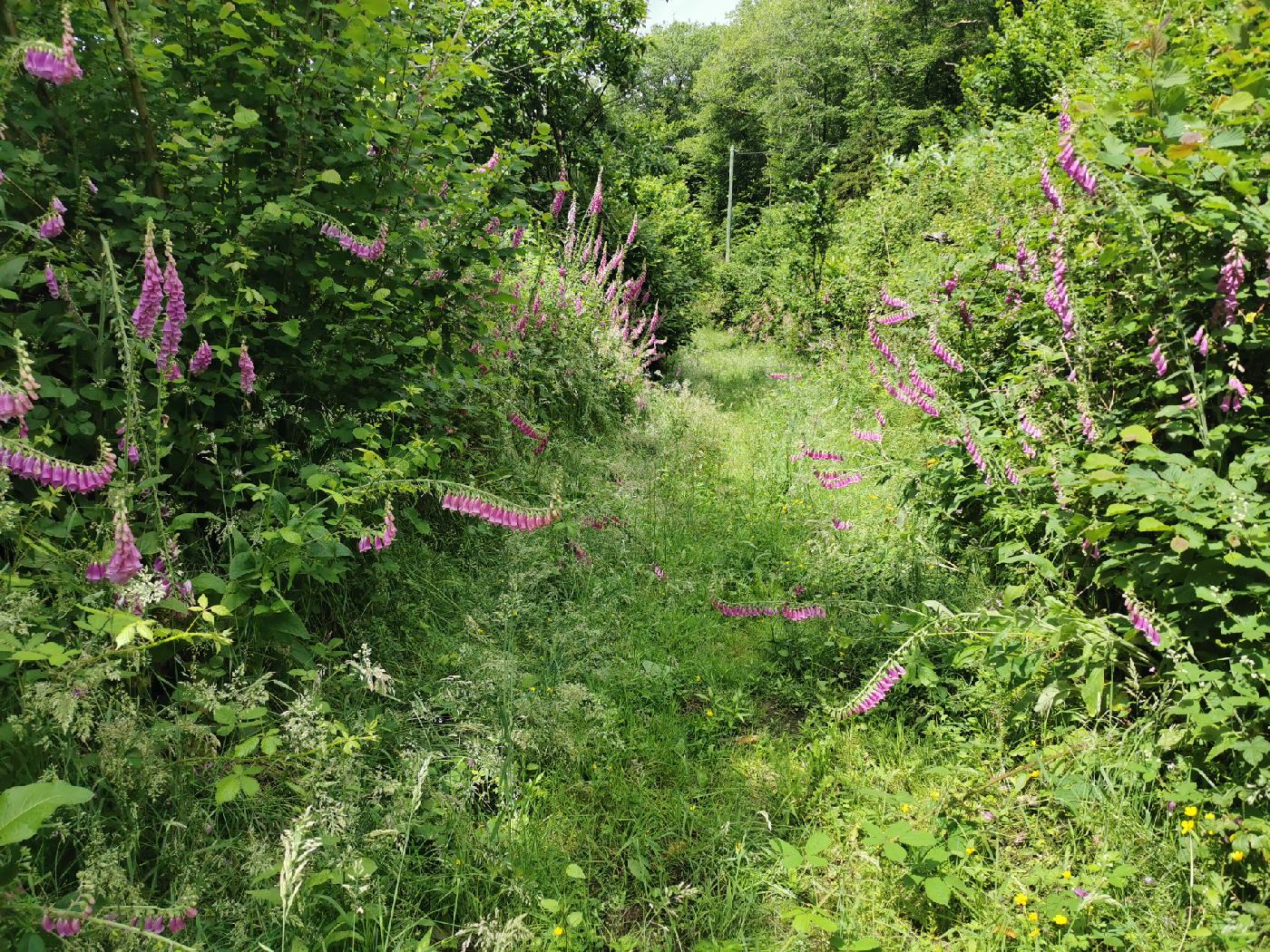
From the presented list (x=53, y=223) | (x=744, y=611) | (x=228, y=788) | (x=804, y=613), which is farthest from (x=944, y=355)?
(x=53, y=223)

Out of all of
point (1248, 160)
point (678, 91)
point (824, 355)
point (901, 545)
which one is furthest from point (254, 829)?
point (678, 91)

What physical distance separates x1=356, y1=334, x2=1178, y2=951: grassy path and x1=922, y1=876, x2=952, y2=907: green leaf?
7cm

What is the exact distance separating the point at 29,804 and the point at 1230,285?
11.1 feet

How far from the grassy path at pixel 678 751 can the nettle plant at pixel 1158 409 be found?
1.63 ft

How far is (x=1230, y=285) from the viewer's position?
85.4 inches

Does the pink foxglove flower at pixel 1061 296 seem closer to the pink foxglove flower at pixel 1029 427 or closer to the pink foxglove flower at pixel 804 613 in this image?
the pink foxglove flower at pixel 1029 427

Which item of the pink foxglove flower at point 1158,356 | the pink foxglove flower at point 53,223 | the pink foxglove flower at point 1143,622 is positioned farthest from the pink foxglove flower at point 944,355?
the pink foxglove flower at point 53,223

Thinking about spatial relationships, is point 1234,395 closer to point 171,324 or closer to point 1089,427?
point 1089,427

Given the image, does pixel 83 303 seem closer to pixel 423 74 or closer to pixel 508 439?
pixel 423 74

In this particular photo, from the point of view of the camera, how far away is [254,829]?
1878mm

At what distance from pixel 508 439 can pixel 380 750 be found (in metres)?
2.13

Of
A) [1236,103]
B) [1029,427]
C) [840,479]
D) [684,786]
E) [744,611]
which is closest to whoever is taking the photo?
[1236,103]

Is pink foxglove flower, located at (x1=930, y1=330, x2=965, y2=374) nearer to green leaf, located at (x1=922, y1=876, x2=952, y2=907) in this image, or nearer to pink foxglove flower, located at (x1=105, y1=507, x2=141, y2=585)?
green leaf, located at (x1=922, y1=876, x2=952, y2=907)

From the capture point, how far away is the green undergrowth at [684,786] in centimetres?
187
